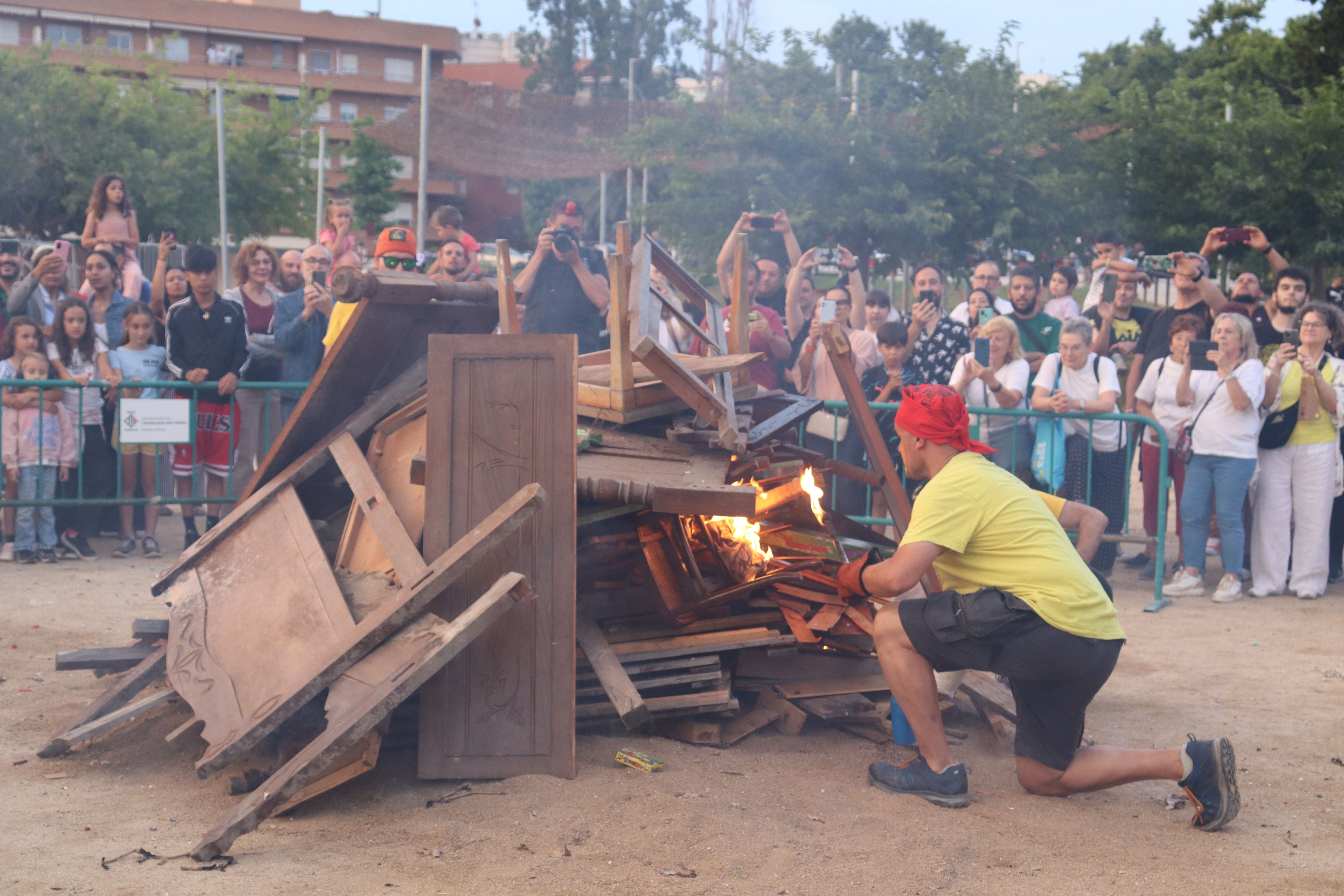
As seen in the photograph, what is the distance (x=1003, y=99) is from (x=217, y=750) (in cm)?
1529

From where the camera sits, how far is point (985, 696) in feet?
17.2

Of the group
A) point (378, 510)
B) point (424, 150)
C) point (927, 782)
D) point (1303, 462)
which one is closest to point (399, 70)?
point (424, 150)

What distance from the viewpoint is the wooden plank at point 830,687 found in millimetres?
5207

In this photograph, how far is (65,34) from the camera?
57.6 meters

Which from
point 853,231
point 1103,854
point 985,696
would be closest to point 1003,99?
point 853,231

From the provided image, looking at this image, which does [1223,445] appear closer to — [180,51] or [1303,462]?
[1303,462]

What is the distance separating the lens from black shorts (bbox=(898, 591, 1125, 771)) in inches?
167

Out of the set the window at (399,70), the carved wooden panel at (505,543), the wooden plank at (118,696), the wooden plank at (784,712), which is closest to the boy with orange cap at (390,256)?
the wooden plank at (118,696)

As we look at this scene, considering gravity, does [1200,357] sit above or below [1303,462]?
above

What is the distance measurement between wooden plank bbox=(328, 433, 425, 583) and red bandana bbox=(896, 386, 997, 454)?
2.03 m

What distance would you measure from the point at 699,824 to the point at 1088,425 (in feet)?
17.2

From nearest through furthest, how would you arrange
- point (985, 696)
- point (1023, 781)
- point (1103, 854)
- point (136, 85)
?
point (1103, 854), point (1023, 781), point (985, 696), point (136, 85)

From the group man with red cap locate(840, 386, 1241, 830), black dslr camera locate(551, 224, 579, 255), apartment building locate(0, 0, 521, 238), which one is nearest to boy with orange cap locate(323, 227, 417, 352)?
black dslr camera locate(551, 224, 579, 255)

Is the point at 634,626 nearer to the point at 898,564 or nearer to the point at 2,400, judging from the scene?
the point at 898,564
